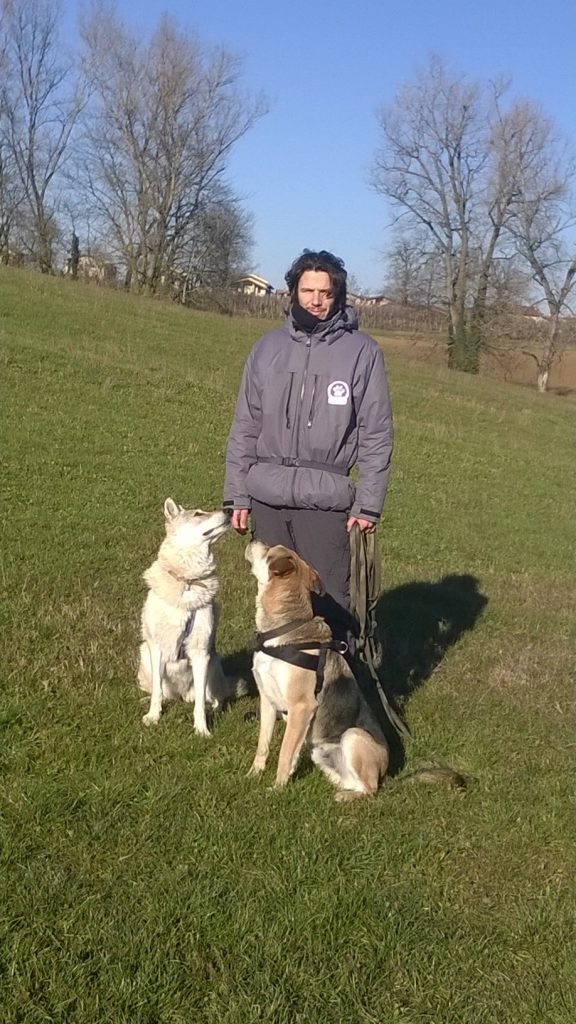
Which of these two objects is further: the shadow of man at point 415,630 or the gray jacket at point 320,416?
the shadow of man at point 415,630

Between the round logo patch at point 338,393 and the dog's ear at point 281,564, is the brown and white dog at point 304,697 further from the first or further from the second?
the round logo patch at point 338,393

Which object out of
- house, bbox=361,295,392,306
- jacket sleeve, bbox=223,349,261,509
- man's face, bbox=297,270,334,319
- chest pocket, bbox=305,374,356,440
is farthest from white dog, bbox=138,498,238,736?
house, bbox=361,295,392,306

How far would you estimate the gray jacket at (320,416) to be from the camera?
4.87 m

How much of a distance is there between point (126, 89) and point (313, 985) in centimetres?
5757

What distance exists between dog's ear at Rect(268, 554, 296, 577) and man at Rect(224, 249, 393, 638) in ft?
1.29

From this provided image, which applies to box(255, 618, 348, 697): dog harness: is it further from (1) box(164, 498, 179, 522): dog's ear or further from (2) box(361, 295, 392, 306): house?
(2) box(361, 295, 392, 306): house

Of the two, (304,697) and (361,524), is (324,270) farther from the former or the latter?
(304,697)

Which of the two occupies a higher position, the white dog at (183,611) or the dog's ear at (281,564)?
the dog's ear at (281,564)

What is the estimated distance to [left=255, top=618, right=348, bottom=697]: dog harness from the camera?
15.5ft

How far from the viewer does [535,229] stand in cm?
4831

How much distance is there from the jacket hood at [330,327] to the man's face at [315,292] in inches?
→ 2.3

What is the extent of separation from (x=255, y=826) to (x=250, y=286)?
58.9m

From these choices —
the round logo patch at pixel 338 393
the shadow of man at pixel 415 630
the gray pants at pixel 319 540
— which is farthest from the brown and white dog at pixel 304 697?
the round logo patch at pixel 338 393

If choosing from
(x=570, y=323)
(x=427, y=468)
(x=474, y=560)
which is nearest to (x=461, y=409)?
(x=427, y=468)
